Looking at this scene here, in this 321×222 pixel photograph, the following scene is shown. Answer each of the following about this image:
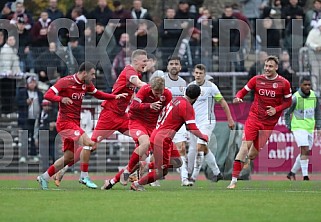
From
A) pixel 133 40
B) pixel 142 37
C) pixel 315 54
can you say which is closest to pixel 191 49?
pixel 142 37

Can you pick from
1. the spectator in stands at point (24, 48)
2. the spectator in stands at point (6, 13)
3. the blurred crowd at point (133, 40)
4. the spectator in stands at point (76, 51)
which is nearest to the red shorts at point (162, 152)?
the blurred crowd at point (133, 40)

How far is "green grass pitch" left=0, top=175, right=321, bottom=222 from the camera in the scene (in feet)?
37.4

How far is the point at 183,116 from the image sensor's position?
15.4 m

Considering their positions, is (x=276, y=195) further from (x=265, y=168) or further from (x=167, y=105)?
(x=265, y=168)

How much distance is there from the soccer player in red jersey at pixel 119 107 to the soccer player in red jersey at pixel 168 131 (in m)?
1.54

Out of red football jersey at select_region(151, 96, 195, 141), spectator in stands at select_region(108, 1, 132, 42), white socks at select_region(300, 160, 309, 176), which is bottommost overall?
white socks at select_region(300, 160, 309, 176)

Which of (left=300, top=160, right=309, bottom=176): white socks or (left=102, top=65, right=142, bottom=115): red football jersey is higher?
(left=102, top=65, right=142, bottom=115): red football jersey

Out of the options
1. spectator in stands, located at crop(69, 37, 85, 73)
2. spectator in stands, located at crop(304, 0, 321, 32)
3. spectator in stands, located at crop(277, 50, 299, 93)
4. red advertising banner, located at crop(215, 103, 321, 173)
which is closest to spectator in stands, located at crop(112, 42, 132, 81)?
spectator in stands, located at crop(69, 37, 85, 73)

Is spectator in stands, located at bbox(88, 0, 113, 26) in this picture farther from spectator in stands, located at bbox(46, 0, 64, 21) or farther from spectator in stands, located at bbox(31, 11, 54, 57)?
spectator in stands, located at bbox(31, 11, 54, 57)

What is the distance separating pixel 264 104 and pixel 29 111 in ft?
30.8

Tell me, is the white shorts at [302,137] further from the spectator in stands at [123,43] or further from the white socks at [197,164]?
the spectator in stands at [123,43]

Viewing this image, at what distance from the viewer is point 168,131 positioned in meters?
15.5

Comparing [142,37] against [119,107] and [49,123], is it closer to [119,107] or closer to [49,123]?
[49,123]

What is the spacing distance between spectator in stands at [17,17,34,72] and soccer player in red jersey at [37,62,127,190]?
8281 millimetres
